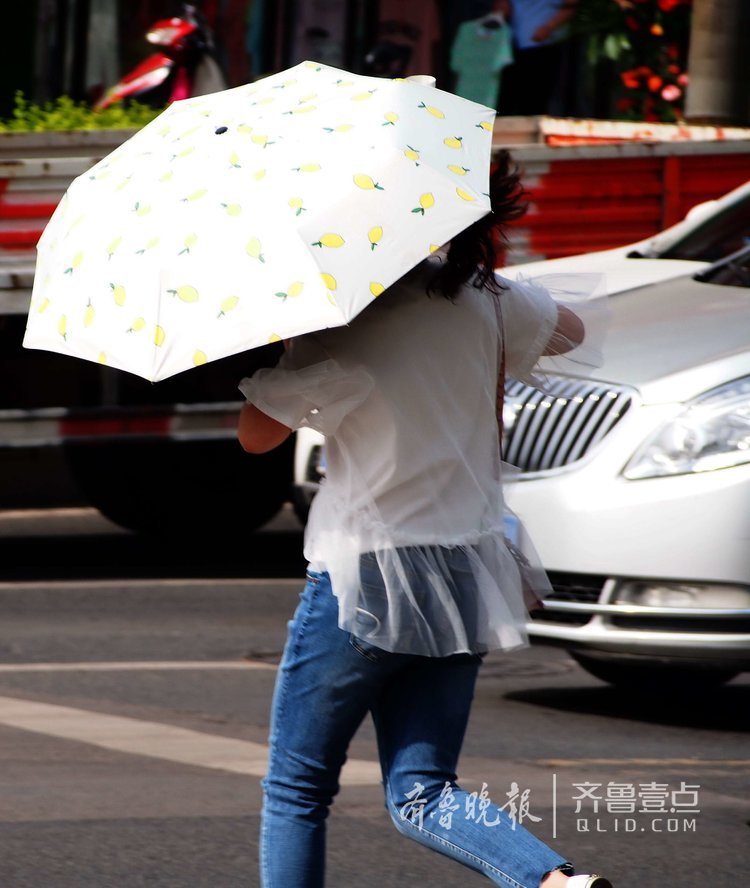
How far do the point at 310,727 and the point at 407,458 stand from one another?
52 centimetres

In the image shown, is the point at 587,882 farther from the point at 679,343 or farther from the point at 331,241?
the point at 679,343

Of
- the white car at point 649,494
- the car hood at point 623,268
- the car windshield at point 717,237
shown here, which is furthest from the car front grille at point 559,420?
the car windshield at point 717,237

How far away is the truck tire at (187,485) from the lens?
394 inches

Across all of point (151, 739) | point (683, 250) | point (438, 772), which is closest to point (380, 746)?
point (438, 772)

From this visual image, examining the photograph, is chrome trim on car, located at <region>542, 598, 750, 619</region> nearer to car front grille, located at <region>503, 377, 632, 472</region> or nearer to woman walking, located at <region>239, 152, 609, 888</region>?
car front grille, located at <region>503, 377, 632, 472</region>

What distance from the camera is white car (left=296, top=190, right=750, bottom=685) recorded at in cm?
554

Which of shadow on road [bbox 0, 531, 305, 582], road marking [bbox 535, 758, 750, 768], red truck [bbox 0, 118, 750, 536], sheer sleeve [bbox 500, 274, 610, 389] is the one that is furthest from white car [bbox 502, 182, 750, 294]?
sheer sleeve [bbox 500, 274, 610, 389]

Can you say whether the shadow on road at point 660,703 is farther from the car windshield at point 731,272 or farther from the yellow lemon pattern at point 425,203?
the yellow lemon pattern at point 425,203

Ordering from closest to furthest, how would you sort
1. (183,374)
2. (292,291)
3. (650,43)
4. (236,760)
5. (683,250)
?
(292,291) → (236,760) → (683,250) → (183,374) → (650,43)

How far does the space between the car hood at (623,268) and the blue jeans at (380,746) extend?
3.42 meters

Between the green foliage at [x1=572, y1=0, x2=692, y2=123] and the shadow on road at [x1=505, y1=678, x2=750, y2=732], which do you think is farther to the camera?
the green foliage at [x1=572, y1=0, x2=692, y2=123]

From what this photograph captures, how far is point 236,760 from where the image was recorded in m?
5.48

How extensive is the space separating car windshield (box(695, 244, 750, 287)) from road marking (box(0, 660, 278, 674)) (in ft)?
7.06

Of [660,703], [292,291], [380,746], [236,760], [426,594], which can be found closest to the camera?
[292,291]
